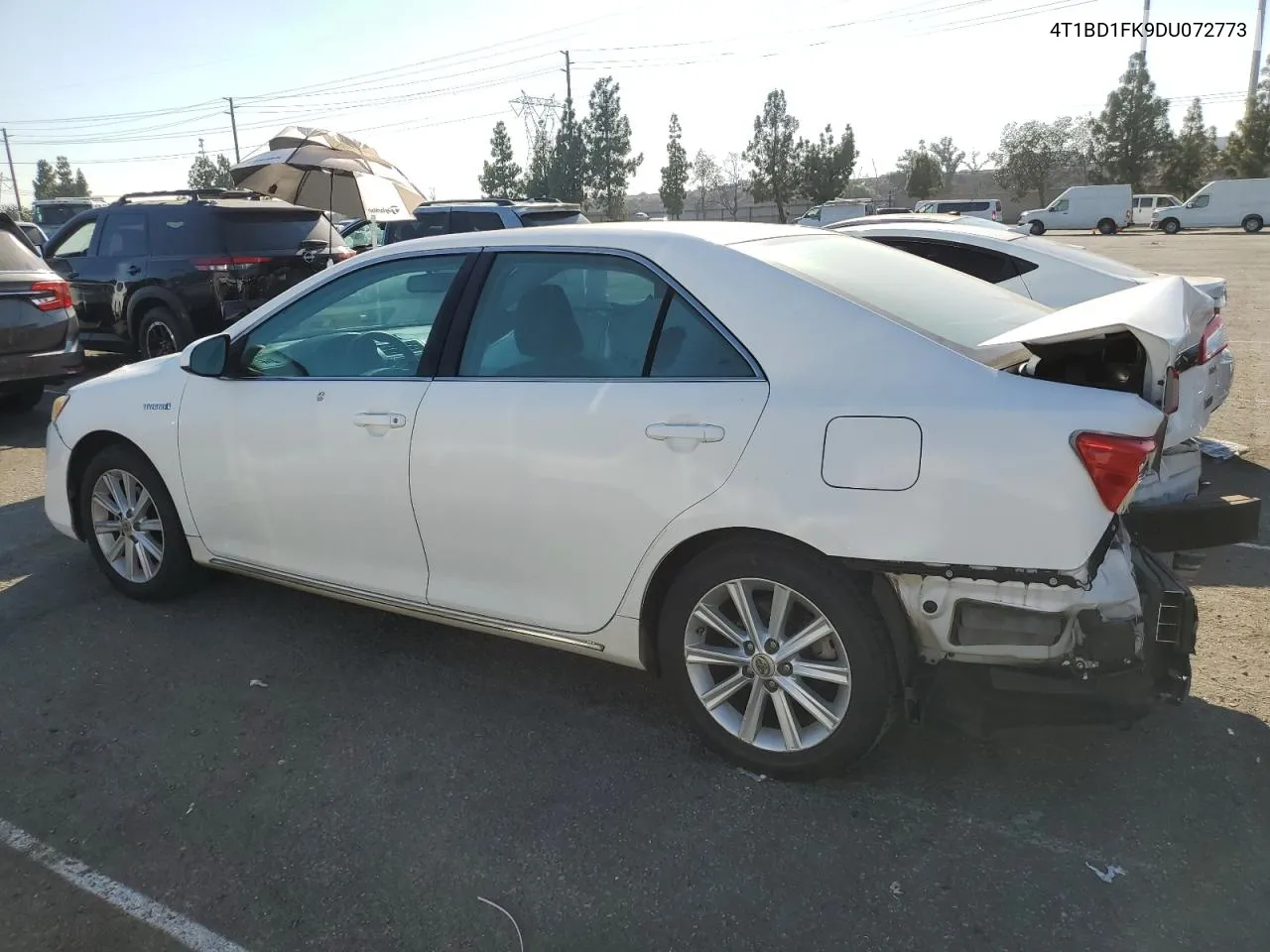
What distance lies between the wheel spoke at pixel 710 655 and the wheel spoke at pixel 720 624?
0.04 m

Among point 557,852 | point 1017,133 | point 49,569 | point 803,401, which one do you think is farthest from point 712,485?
point 1017,133

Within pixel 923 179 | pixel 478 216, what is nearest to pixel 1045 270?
pixel 478 216

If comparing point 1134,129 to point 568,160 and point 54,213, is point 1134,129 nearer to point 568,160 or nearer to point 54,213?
point 568,160

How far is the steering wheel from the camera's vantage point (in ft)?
11.9

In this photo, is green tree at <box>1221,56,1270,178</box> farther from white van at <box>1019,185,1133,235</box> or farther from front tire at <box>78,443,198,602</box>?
front tire at <box>78,443,198,602</box>

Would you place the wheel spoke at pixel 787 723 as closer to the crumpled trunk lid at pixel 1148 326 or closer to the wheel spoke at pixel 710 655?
the wheel spoke at pixel 710 655

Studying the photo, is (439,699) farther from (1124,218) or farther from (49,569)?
(1124,218)

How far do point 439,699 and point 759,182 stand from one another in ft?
210

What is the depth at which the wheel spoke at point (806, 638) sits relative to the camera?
9.23 ft

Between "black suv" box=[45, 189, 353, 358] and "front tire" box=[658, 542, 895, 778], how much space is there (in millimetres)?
8577

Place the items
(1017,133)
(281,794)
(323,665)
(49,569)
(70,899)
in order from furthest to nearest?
(1017,133)
(49,569)
(323,665)
(281,794)
(70,899)

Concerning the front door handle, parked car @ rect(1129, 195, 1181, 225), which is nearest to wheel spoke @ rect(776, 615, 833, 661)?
the front door handle

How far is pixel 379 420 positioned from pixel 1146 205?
57.2 metres

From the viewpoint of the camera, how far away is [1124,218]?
4709cm
